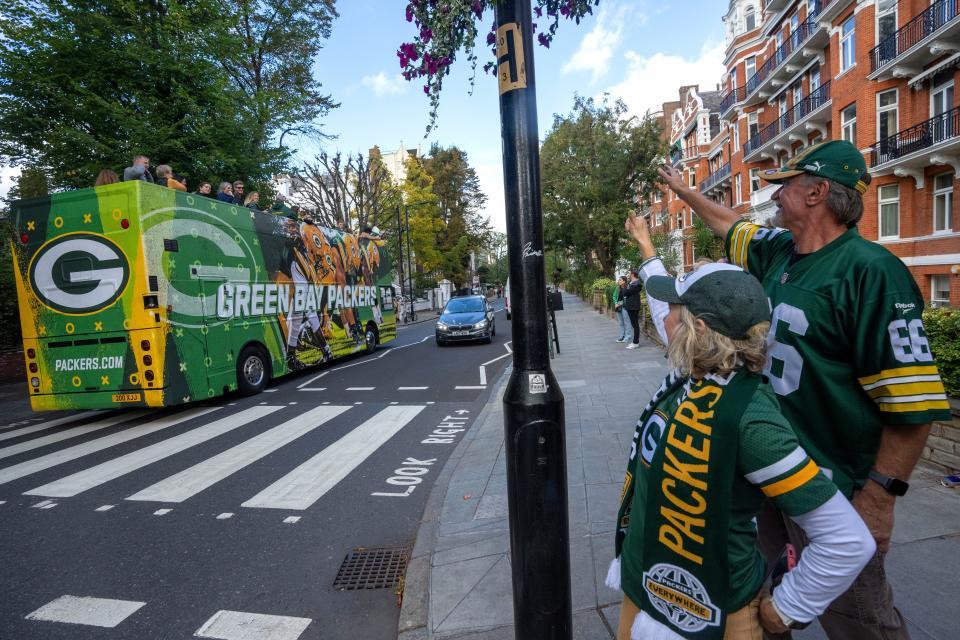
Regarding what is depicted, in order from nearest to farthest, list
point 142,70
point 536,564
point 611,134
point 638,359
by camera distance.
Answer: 1. point 536,564
2. point 638,359
3. point 142,70
4. point 611,134

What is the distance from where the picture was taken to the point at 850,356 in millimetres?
1681

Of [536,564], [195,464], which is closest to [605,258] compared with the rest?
[195,464]

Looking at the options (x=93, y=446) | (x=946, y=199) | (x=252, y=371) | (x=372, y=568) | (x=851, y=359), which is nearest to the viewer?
(x=851, y=359)

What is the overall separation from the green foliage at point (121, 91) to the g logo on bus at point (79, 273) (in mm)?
6753

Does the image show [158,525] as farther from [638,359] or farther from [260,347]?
[638,359]

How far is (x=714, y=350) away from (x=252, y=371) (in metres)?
10.2

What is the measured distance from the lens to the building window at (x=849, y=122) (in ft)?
67.3

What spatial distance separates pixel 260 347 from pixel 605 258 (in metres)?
33.5

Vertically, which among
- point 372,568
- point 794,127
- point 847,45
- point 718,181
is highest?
point 847,45

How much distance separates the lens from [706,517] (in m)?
1.36

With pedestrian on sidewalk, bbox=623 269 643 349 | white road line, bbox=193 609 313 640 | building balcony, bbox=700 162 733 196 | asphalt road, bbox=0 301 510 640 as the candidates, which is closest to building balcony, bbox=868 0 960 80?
pedestrian on sidewalk, bbox=623 269 643 349

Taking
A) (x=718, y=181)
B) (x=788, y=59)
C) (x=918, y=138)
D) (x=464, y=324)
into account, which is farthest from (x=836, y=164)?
(x=718, y=181)

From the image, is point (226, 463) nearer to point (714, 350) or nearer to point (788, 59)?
point (714, 350)

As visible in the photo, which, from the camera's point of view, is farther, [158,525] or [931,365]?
[158,525]
